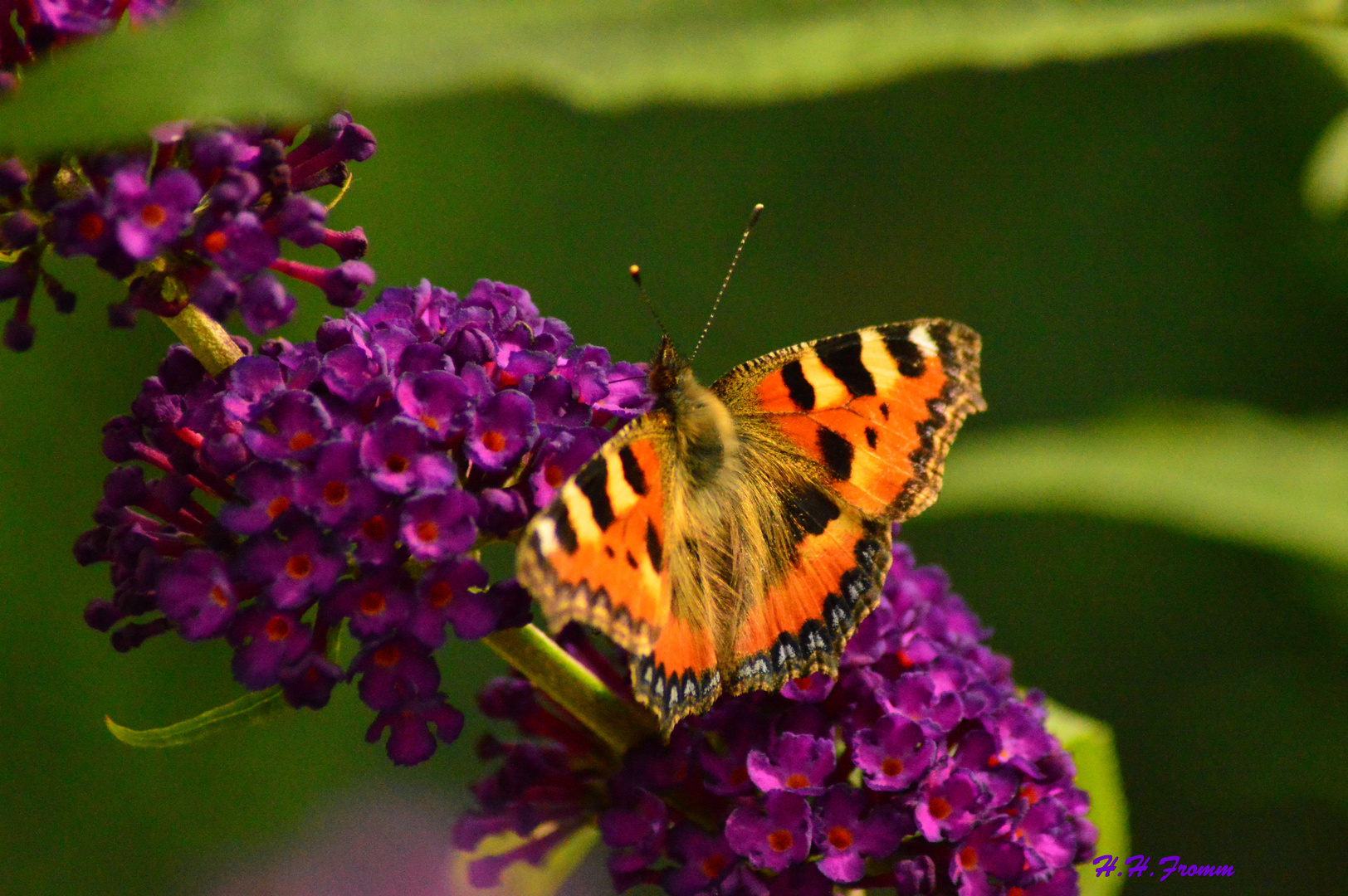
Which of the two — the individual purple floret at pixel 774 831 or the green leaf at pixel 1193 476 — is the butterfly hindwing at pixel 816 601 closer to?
the individual purple floret at pixel 774 831

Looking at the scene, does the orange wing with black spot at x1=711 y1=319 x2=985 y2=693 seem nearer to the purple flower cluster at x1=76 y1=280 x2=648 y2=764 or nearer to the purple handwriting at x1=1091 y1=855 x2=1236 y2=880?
the purple flower cluster at x1=76 y1=280 x2=648 y2=764

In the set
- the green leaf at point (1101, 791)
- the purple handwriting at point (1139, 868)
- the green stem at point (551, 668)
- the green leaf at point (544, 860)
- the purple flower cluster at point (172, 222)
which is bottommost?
the green leaf at point (544, 860)

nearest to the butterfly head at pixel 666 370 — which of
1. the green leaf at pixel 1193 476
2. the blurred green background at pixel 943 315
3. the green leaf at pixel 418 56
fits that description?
the green leaf at pixel 418 56

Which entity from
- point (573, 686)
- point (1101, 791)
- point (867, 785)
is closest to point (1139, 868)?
point (1101, 791)

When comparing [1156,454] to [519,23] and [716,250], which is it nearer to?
[519,23]

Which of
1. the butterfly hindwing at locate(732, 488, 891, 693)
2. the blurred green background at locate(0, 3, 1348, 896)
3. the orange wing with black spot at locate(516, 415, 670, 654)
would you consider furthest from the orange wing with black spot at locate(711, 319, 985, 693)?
the blurred green background at locate(0, 3, 1348, 896)

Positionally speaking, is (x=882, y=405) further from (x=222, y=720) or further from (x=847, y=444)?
(x=222, y=720)
